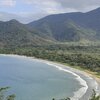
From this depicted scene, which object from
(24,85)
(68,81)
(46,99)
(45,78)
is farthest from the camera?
(45,78)

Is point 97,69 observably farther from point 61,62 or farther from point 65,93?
point 65,93

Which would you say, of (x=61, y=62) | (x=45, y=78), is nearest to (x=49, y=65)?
(x=61, y=62)

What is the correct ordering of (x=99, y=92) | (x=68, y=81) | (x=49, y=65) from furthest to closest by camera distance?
(x=49, y=65) → (x=68, y=81) → (x=99, y=92)

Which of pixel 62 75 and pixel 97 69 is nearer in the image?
pixel 62 75

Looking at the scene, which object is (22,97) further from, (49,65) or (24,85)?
(49,65)

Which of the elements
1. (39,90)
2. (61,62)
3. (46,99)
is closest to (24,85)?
(39,90)

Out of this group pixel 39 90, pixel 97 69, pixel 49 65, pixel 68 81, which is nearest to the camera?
pixel 39 90

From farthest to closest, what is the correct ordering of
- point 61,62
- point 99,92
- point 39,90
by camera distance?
1. point 61,62
2. point 39,90
3. point 99,92

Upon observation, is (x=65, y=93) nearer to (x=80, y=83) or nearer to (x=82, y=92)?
(x=82, y=92)

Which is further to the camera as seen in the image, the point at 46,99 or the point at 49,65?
the point at 49,65
